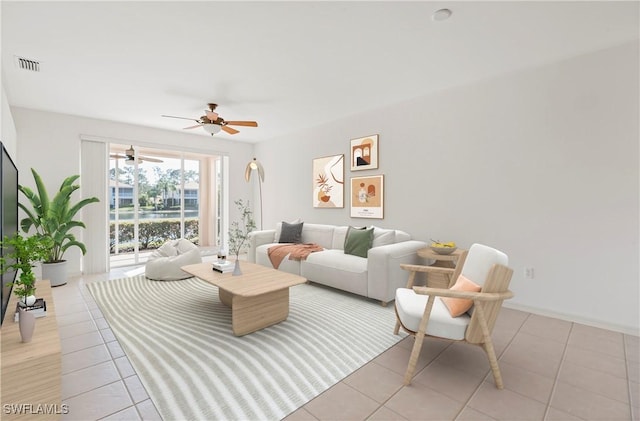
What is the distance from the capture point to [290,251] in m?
4.51

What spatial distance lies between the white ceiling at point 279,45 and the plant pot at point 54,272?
2309 millimetres

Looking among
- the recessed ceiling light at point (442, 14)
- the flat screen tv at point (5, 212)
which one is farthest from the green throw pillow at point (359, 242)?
the flat screen tv at point (5, 212)

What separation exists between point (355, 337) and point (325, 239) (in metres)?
2.43

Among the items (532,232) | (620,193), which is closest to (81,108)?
(532,232)

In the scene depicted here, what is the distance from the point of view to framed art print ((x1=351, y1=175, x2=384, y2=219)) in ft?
14.9

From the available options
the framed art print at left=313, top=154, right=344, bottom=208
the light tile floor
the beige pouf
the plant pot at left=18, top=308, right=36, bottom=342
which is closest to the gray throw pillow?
the framed art print at left=313, top=154, right=344, bottom=208

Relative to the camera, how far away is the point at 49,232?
13.6ft

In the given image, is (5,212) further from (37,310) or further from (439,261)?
(439,261)

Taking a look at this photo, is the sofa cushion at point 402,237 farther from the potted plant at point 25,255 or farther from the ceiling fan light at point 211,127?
the potted plant at point 25,255

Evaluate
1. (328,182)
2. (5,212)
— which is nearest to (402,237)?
(328,182)

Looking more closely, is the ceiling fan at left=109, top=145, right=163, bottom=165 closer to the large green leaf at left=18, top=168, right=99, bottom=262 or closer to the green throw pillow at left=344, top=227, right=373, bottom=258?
the large green leaf at left=18, top=168, right=99, bottom=262

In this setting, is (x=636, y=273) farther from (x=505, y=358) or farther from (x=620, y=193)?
(x=505, y=358)

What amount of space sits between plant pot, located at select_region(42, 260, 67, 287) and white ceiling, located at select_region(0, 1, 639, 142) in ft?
7.58

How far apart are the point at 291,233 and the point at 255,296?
2614 millimetres
